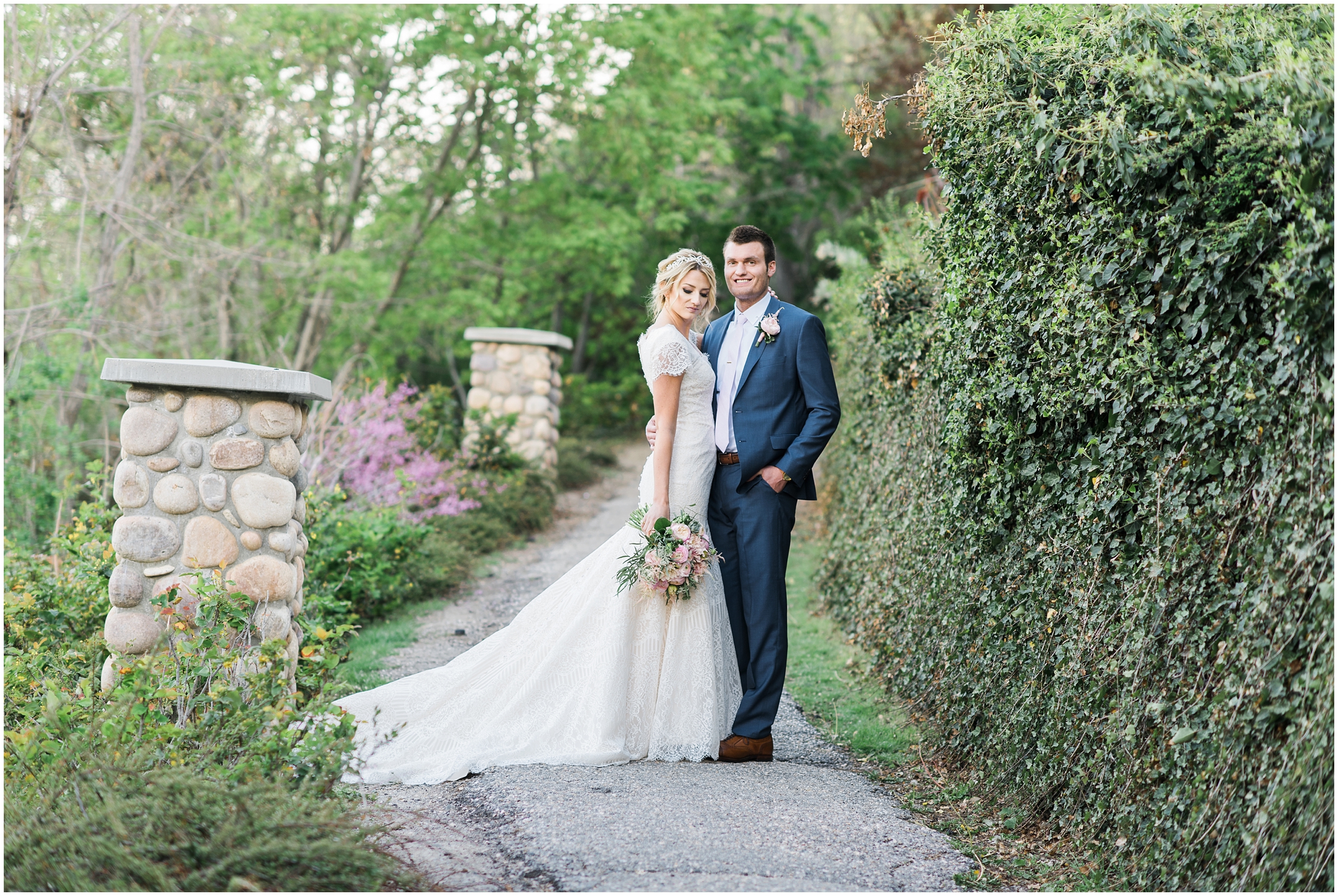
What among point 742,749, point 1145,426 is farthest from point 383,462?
point 1145,426

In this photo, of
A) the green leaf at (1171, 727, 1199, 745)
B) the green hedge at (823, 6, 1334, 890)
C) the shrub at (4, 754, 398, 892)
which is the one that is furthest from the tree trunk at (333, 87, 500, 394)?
the green leaf at (1171, 727, 1199, 745)

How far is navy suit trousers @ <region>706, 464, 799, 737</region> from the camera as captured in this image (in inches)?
165

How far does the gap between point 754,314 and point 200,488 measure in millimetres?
2421

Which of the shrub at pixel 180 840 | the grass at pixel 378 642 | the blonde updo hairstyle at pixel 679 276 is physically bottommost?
the grass at pixel 378 642

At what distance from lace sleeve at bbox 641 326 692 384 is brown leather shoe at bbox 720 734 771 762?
60.1 inches

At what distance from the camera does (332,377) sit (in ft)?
52.1

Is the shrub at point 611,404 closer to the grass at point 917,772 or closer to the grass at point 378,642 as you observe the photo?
the grass at point 378,642

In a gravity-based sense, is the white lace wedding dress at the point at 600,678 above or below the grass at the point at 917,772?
above

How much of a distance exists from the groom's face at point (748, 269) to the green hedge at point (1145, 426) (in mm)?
753

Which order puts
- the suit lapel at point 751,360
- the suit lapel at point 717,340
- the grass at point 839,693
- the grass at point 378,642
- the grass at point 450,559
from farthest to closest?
the grass at point 450,559 < the grass at point 378,642 < the grass at point 839,693 < the suit lapel at point 717,340 < the suit lapel at point 751,360

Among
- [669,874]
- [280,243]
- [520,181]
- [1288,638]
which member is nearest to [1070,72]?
[1288,638]

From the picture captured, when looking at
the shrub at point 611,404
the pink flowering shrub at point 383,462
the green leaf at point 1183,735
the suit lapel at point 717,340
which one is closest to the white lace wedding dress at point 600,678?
the suit lapel at point 717,340

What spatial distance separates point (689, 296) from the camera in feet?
14.2

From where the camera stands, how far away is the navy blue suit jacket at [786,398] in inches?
167
